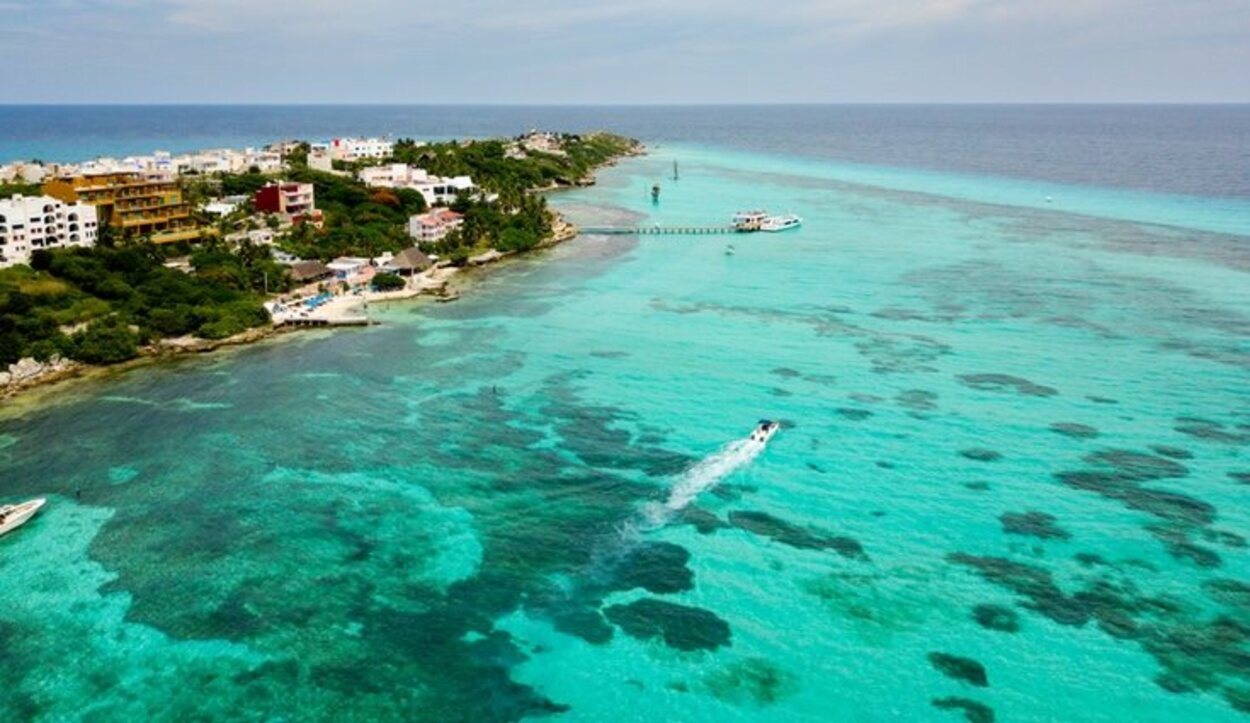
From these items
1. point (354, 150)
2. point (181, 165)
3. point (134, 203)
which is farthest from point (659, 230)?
point (354, 150)

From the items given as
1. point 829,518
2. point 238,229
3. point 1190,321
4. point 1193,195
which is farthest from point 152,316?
point 1193,195

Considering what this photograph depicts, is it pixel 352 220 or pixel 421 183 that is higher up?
pixel 421 183

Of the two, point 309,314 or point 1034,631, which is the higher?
point 309,314

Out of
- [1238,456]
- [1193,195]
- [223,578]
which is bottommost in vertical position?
[223,578]

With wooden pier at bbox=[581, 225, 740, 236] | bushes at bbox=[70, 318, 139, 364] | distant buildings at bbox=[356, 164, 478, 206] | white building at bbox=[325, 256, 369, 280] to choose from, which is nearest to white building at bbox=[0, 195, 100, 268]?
bushes at bbox=[70, 318, 139, 364]

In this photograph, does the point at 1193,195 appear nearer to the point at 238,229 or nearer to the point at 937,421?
the point at 937,421

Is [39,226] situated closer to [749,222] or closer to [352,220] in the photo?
[352,220]
